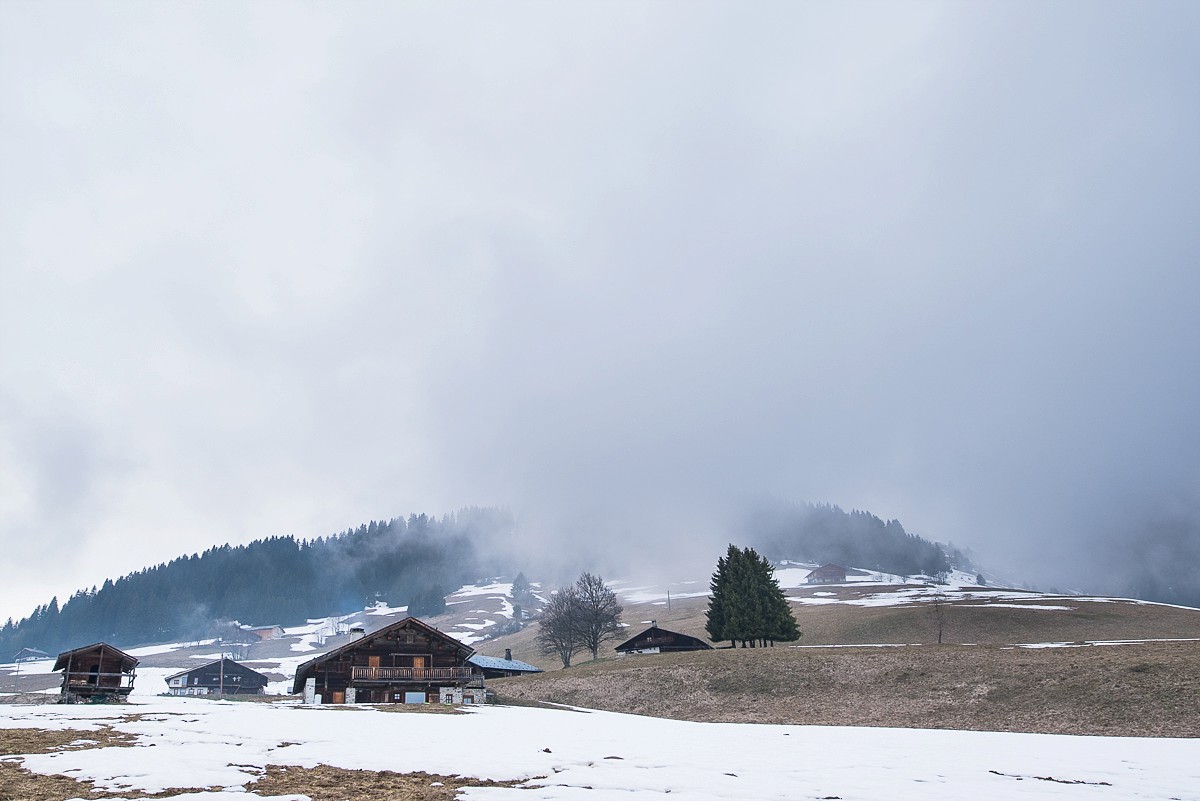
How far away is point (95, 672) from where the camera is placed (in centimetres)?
5634

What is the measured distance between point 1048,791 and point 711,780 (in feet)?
23.8

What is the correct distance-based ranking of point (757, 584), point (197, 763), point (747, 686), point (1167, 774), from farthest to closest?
point (757, 584), point (747, 686), point (1167, 774), point (197, 763)

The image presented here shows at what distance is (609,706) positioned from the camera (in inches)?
2135

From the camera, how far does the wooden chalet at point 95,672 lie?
54.6 meters

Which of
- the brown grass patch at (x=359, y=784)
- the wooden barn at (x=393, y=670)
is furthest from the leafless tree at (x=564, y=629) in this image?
the brown grass patch at (x=359, y=784)

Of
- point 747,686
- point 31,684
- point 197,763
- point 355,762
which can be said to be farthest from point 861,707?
point 31,684

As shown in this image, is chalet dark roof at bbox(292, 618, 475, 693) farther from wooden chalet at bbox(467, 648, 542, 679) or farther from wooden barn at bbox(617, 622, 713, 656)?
wooden barn at bbox(617, 622, 713, 656)

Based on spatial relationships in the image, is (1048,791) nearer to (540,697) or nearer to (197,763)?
(197,763)

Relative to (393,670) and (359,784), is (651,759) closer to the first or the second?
(359,784)

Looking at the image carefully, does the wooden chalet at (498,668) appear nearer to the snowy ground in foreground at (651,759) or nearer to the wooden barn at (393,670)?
the wooden barn at (393,670)

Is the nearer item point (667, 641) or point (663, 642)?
point (667, 641)

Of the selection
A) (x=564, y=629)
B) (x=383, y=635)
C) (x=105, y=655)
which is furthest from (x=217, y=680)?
(x=383, y=635)

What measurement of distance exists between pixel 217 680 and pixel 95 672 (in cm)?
4453

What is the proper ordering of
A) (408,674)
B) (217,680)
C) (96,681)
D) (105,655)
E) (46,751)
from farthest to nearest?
(217,680)
(408,674)
(96,681)
(105,655)
(46,751)
